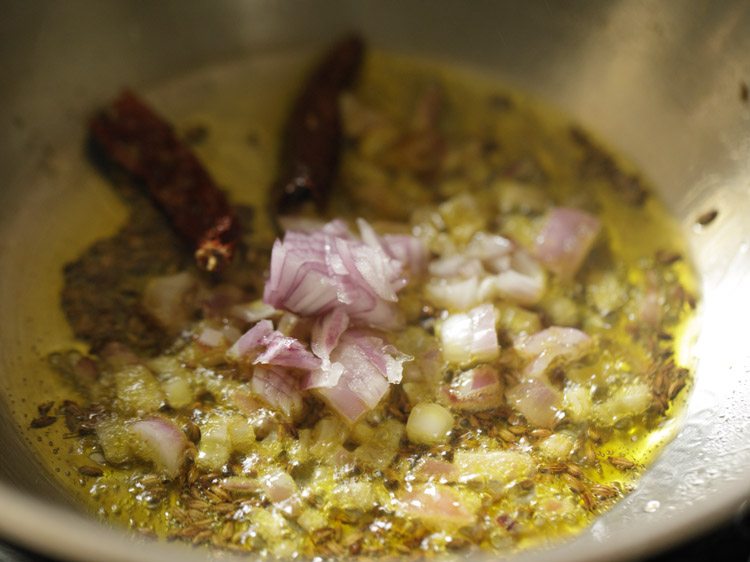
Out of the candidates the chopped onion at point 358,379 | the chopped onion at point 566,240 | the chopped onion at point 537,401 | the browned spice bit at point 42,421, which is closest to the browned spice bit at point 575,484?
the chopped onion at point 537,401

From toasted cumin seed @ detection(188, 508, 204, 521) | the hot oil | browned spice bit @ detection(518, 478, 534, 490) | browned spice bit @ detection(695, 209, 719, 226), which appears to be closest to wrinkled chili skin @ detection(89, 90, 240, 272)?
the hot oil

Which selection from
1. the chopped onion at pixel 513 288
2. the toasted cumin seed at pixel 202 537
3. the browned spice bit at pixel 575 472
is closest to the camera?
the toasted cumin seed at pixel 202 537

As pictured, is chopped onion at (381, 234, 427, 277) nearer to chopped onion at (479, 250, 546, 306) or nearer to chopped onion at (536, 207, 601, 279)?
chopped onion at (479, 250, 546, 306)

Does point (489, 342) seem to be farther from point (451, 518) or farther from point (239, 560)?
point (239, 560)

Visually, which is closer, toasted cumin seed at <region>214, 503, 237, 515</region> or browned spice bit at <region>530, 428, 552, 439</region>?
toasted cumin seed at <region>214, 503, 237, 515</region>

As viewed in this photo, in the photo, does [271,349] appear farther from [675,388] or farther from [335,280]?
[675,388]

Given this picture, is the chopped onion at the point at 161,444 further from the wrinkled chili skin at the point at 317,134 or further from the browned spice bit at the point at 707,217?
the browned spice bit at the point at 707,217
